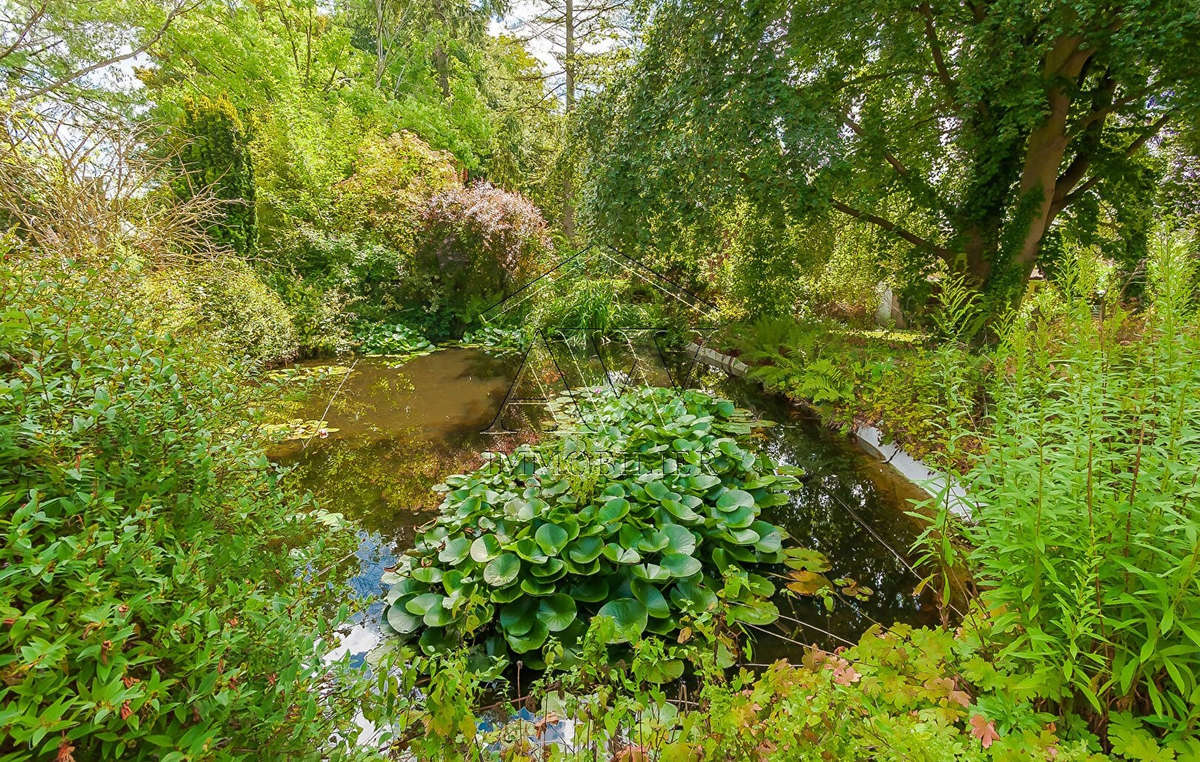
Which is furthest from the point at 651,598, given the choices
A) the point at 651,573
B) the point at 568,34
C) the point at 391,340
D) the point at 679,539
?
the point at 568,34

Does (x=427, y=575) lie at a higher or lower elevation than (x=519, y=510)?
lower

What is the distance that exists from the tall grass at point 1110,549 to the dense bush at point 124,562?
5.27 feet

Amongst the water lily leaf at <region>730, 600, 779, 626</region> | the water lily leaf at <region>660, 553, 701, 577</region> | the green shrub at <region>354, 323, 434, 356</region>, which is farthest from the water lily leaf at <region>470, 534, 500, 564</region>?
the green shrub at <region>354, 323, 434, 356</region>

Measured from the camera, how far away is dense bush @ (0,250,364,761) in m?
0.76

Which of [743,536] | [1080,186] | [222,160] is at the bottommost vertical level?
[743,536]

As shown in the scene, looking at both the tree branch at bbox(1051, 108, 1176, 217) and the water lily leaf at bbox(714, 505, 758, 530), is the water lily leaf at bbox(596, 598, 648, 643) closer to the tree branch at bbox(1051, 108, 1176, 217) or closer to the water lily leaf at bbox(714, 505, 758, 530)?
the water lily leaf at bbox(714, 505, 758, 530)

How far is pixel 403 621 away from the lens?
2.05 m

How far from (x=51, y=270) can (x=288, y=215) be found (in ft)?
22.2

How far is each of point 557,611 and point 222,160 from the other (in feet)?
26.0

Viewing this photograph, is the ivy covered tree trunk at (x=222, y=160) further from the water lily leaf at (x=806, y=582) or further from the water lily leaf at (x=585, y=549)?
the water lily leaf at (x=806, y=582)

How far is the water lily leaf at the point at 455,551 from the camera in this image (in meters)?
2.22

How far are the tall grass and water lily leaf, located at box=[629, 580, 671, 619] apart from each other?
1.14 metres

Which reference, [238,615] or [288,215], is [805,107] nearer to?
[238,615]

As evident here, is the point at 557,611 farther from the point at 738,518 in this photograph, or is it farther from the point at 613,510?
the point at 738,518
